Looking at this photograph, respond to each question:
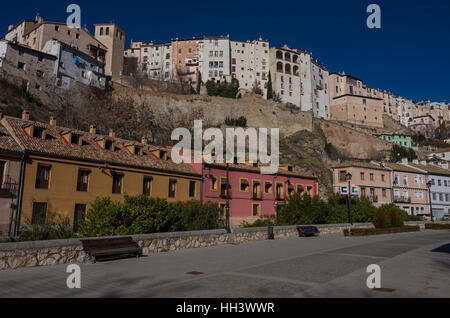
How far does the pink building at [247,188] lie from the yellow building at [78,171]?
3.27 metres

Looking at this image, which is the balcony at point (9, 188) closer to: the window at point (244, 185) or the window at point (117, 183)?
the window at point (117, 183)

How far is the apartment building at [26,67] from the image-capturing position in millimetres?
51406

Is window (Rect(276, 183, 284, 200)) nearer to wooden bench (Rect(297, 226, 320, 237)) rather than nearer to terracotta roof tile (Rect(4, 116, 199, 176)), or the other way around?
terracotta roof tile (Rect(4, 116, 199, 176))

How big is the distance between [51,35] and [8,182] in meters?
55.9

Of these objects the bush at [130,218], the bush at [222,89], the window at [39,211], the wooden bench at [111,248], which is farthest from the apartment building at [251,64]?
the wooden bench at [111,248]

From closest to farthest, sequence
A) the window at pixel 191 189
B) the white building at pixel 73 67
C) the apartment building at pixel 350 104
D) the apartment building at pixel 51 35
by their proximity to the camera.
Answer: the window at pixel 191 189
the white building at pixel 73 67
the apartment building at pixel 51 35
the apartment building at pixel 350 104

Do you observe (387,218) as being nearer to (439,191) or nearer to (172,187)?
(172,187)

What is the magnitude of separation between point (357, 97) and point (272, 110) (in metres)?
39.5

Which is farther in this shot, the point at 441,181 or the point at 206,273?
the point at 441,181

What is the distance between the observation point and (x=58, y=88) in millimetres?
57250

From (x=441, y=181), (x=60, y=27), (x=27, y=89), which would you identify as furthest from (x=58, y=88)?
(x=441, y=181)

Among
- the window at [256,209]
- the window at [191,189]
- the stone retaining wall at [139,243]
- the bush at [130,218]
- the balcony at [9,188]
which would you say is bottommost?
the stone retaining wall at [139,243]

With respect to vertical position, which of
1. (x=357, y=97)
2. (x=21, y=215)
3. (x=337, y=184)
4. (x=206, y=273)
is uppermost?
(x=357, y=97)
